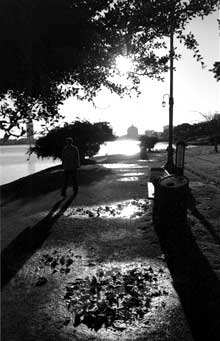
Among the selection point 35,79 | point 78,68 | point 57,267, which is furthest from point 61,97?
point 57,267

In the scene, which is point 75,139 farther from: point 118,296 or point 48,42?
point 118,296

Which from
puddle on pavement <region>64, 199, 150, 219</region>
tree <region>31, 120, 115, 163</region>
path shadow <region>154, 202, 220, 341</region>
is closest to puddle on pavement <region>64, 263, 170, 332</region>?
path shadow <region>154, 202, 220, 341</region>

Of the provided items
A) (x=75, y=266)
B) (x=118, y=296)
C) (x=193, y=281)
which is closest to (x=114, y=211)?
(x=75, y=266)

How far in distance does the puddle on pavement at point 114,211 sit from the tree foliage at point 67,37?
313cm

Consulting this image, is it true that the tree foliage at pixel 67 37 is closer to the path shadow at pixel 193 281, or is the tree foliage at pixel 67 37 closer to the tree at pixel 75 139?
the path shadow at pixel 193 281

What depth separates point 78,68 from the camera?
738 cm

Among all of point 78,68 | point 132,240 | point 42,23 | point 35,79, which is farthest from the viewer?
point 132,240

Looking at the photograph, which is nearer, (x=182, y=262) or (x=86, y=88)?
(x=182, y=262)

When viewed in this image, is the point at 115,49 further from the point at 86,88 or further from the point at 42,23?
the point at 86,88

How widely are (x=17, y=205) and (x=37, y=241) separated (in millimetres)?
5374

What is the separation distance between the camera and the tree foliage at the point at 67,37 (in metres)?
5.93

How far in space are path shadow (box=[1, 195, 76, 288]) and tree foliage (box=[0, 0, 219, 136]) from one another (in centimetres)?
216

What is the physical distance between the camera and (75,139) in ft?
109

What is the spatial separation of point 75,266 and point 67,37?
364 cm
